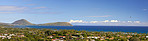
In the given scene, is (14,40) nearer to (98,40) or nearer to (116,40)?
(98,40)

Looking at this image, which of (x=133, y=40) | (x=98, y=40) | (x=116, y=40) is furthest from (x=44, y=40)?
(x=133, y=40)

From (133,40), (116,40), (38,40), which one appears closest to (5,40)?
(38,40)

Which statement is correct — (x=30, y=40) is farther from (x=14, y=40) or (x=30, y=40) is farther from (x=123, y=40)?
(x=123, y=40)

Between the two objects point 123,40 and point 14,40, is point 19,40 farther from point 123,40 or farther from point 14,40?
point 123,40

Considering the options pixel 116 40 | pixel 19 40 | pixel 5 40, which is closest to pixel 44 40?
pixel 19 40

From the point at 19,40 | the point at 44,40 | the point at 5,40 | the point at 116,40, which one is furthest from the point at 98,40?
the point at 5,40

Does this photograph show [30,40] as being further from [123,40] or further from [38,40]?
[123,40]
